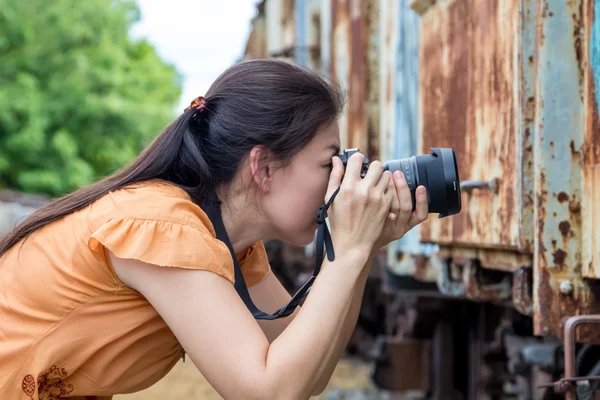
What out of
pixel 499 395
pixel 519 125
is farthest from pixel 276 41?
pixel 519 125

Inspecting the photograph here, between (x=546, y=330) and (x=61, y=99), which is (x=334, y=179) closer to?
(x=546, y=330)

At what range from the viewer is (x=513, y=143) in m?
2.70

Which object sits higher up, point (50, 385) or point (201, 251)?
point (201, 251)

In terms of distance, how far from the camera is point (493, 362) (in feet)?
18.1

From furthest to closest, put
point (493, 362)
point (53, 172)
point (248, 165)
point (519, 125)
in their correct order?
point (53, 172), point (493, 362), point (519, 125), point (248, 165)

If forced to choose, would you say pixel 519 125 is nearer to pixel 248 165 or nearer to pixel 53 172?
pixel 248 165

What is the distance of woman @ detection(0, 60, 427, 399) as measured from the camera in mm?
1942

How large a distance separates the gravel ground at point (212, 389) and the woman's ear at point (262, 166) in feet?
18.2

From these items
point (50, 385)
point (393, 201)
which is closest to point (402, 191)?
point (393, 201)

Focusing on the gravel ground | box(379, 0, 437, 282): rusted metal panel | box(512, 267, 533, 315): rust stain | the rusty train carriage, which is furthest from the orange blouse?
the gravel ground

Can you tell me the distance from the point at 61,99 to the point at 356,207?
70.0ft

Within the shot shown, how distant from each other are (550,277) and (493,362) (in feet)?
11.0

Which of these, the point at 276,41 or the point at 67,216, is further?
the point at 276,41

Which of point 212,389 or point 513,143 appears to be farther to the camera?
point 212,389
